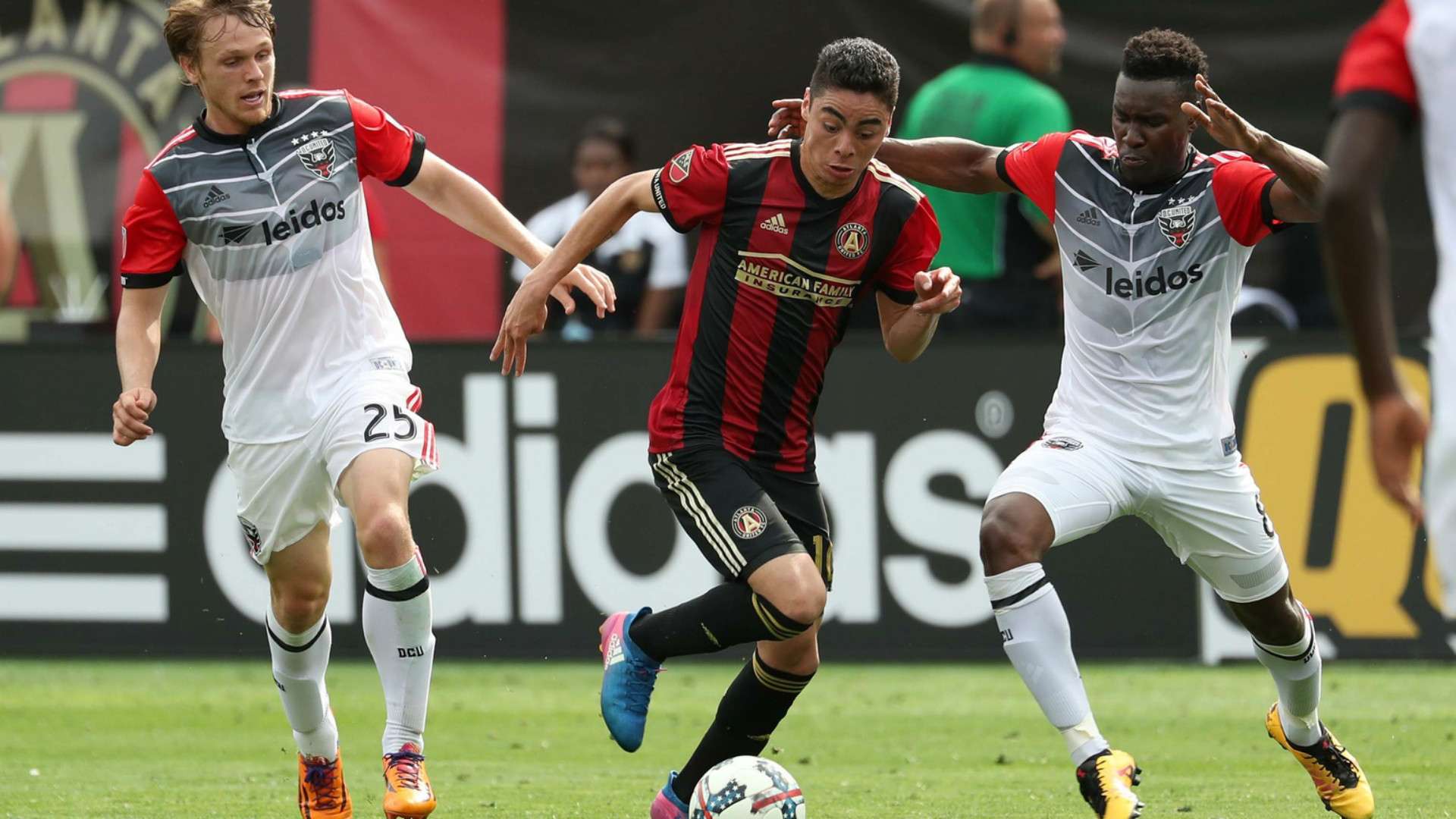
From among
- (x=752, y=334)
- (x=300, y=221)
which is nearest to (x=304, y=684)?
(x=300, y=221)

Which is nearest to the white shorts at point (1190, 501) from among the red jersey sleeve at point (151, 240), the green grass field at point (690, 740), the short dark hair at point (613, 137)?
the green grass field at point (690, 740)

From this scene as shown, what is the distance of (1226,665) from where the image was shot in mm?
10281

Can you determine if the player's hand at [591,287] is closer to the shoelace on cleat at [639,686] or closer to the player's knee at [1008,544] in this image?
the shoelace on cleat at [639,686]

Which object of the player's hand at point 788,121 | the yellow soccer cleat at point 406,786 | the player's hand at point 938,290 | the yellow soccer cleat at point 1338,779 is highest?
the player's hand at point 788,121

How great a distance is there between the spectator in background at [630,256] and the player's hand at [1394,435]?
8057mm

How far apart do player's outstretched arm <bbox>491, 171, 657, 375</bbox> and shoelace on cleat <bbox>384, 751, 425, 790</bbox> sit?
1240mm

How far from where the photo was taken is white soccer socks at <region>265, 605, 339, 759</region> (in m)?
6.52

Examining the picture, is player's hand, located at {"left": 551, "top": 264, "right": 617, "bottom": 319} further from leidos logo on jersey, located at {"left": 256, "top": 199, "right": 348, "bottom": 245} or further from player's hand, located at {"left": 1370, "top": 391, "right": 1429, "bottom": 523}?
player's hand, located at {"left": 1370, "top": 391, "right": 1429, "bottom": 523}

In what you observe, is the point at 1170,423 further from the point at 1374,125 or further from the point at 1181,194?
the point at 1374,125

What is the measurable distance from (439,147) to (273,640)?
583cm

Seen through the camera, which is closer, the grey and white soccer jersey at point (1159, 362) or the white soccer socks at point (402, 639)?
the white soccer socks at point (402, 639)

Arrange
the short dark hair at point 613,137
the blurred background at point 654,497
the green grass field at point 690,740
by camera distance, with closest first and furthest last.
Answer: the green grass field at point 690,740 → the blurred background at point 654,497 → the short dark hair at point 613,137

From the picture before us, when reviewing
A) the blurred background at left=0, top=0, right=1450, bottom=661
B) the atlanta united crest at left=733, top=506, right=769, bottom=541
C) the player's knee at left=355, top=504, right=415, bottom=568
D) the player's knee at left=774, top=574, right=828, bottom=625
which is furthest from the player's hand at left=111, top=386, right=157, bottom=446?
the blurred background at left=0, top=0, right=1450, bottom=661

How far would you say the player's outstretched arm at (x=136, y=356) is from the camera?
6.02 meters
